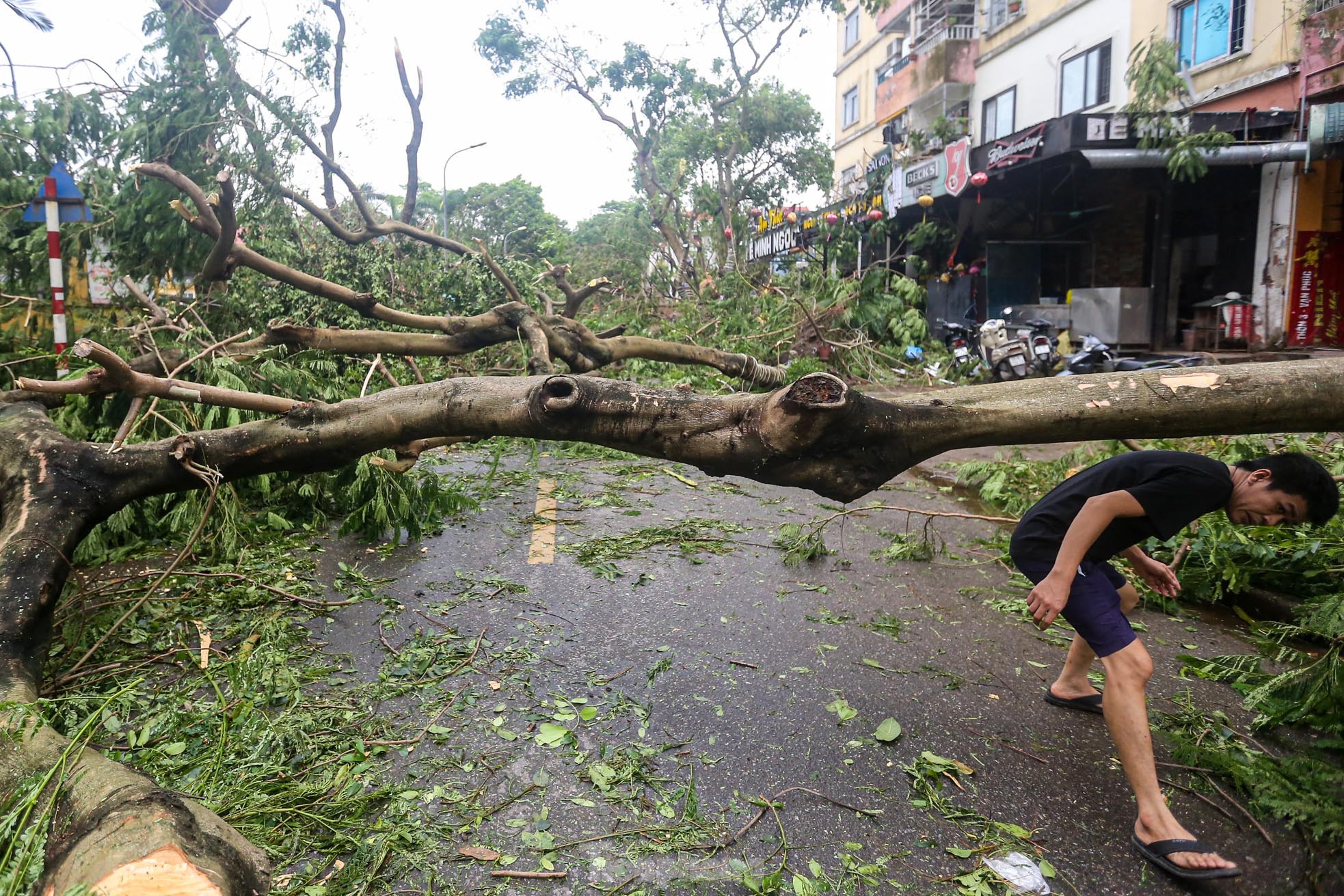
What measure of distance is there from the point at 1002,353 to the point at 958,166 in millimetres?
4509

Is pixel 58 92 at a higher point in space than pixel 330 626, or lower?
higher

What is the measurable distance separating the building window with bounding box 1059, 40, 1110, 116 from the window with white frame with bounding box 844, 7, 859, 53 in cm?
1417

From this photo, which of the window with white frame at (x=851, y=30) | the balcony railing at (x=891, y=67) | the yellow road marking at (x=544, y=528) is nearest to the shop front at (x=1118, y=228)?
the balcony railing at (x=891, y=67)

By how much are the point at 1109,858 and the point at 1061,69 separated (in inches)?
796

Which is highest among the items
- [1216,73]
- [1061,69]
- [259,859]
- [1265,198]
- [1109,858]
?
[1061,69]

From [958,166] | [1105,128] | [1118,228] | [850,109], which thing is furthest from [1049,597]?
[850,109]

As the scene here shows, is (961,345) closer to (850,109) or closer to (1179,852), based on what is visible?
(1179,852)

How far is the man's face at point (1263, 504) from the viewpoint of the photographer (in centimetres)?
252

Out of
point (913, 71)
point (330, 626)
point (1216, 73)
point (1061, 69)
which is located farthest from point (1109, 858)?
point (913, 71)

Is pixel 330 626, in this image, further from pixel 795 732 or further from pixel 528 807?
pixel 795 732

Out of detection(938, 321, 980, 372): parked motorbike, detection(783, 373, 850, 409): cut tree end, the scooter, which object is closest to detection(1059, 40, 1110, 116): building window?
detection(938, 321, 980, 372): parked motorbike

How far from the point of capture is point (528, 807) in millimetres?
2527

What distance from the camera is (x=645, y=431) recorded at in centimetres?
313

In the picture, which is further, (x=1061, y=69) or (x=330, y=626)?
(x=1061, y=69)
